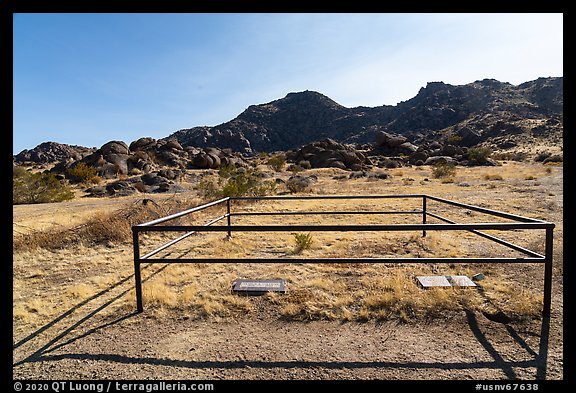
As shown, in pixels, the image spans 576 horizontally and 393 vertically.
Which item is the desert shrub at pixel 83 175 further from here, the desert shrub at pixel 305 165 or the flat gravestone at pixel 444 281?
the flat gravestone at pixel 444 281

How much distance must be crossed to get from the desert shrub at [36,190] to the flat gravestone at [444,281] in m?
20.8

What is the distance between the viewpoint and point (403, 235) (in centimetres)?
769

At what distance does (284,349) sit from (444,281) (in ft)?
8.67

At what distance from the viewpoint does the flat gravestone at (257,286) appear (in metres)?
4.24

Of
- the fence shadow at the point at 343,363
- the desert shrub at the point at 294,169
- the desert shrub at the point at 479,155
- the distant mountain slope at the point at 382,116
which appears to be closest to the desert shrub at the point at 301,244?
the fence shadow at the point at 343,363

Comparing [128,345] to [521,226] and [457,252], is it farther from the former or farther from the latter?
[457,252]

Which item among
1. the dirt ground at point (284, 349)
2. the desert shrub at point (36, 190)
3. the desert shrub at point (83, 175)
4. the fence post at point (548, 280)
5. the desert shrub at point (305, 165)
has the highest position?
the desert shrub at point (305, 165)

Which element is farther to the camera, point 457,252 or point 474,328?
point 457,252

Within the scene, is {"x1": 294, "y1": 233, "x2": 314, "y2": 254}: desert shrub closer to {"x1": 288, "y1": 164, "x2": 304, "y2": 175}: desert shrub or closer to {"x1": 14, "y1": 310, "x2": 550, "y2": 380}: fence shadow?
{"x1": 14, "y1": 310, "x2": 550, "y2": 380}: fence shadow

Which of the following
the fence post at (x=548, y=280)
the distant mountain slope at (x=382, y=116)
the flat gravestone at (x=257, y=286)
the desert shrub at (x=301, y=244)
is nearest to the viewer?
the fence post at (x=548, y=280)

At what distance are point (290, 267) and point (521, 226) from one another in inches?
129

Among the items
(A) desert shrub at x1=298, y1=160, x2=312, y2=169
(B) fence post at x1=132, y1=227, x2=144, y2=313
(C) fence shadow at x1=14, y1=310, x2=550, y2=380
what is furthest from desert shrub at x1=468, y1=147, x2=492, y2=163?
(B) fence post at x1=132, y1=227, x2=144, y2=313

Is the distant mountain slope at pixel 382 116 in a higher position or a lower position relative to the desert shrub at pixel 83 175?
higher
